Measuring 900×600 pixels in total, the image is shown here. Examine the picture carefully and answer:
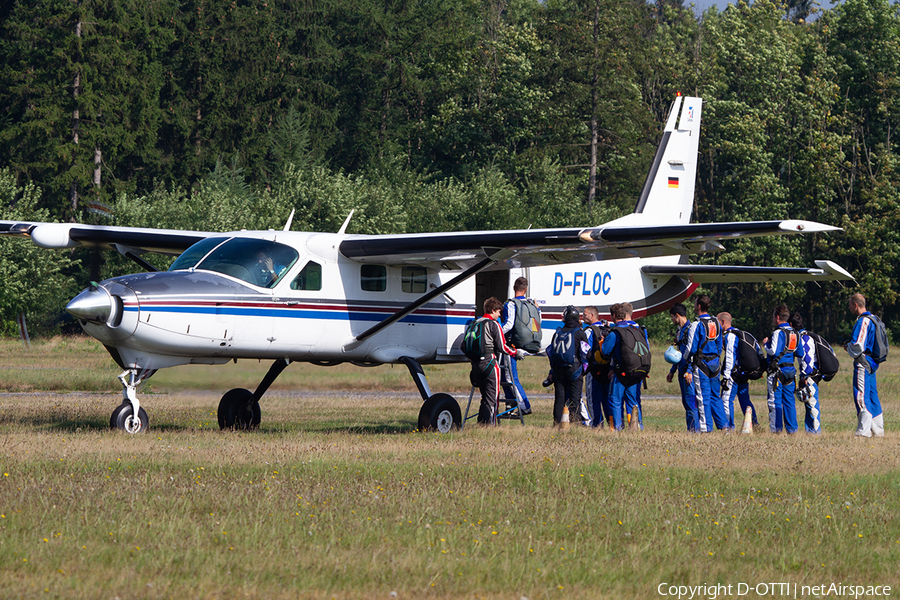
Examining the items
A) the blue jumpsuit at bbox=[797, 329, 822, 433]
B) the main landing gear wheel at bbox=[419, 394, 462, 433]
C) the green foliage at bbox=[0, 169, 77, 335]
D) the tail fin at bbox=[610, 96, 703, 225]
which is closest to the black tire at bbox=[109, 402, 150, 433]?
the main landing gear wheel at bbox=[419, 394, 462, 433]

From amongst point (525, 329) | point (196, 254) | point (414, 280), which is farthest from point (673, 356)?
point (196, 254)

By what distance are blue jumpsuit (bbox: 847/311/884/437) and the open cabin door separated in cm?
545

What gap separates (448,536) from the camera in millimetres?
7824

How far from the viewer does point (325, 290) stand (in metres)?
15.0

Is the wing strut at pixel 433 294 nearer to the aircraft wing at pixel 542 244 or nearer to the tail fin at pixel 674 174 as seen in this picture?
the aircraft wing at pixel 542 244

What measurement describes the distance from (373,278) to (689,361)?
490cm

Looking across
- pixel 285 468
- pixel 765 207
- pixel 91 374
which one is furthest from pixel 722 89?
pixel 285 468

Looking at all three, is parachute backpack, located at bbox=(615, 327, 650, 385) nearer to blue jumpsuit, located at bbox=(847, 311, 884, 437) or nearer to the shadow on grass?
blue jumpsuit, located at bbox=(847, 311, 884, 437)

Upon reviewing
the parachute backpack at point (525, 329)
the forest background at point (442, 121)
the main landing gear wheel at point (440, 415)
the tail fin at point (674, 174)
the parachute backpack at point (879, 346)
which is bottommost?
the main landing gear wheel at point (440, 415)

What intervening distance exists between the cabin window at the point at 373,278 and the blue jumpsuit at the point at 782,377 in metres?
5.91

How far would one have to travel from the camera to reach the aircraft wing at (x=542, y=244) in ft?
44.7

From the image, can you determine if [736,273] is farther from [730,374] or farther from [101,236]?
[101,236]

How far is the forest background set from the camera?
5247 centimetres

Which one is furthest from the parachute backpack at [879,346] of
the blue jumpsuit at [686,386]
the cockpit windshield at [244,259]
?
the cockpit windshield at [244,259]
